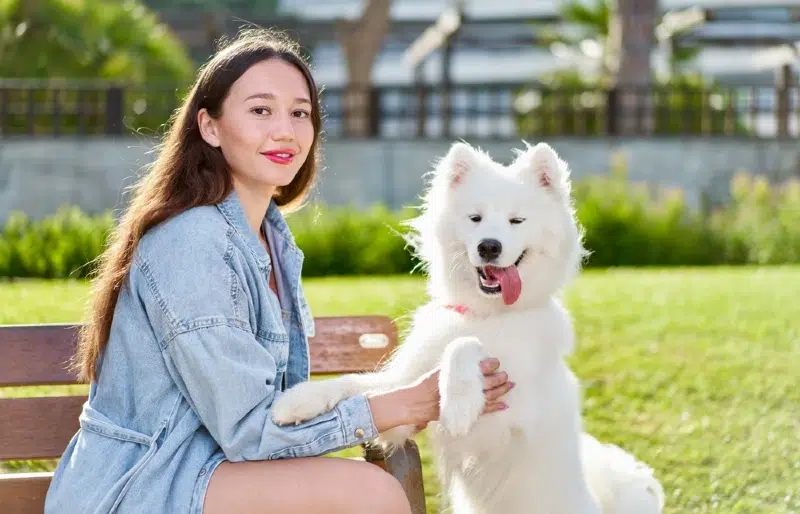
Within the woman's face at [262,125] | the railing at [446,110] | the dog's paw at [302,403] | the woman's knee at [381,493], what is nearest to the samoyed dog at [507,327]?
the dog's paw at [302,403]

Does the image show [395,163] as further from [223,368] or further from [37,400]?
[223,368]

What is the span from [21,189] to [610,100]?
7.82 meters

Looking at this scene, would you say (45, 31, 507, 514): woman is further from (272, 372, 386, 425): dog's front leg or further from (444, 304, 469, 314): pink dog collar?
(444, 304, 469, 314): pink dog collar

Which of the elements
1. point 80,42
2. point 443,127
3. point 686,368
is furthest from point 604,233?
point 80,42

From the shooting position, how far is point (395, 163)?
14.8m

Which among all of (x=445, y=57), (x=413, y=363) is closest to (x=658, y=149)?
(x=445, y=57)

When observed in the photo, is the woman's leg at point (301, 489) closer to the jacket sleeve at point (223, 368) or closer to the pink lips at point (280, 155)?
the jacket sleeve at point (223, 368)

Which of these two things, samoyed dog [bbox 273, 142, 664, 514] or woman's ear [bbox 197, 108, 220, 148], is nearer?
woman's ear [bbox 197, 108, 220, 148]

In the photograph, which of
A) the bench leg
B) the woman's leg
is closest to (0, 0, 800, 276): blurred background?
the bench leg

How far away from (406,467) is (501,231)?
0.78 metres

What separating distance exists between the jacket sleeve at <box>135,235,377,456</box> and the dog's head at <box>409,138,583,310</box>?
79 centimetres

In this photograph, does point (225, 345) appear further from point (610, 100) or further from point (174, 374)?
point (610, 100)

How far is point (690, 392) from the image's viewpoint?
657 cm

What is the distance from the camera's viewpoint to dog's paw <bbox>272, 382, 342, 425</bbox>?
2855 millimetres
